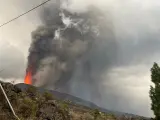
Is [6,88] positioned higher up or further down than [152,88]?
further down

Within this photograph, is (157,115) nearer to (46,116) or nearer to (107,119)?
(107,119)

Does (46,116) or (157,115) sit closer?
(46,116)

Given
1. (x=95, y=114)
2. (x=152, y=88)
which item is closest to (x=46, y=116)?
(x=95, y=114)

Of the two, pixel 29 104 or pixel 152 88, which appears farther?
pixel 152 88

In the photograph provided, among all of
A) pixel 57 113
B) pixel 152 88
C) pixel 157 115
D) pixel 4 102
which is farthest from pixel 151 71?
pixel 4 102

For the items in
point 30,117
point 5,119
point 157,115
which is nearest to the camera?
point 5,119

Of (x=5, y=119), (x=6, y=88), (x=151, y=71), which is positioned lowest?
(x=5, y=119)

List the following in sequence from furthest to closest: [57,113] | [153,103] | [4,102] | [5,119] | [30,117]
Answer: [153,103], [57,113], [30,117], [4,102], [5,119]

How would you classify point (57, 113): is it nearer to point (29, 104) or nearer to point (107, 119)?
point (29, 104)

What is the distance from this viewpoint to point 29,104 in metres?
22.8

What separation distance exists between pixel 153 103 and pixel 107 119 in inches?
1073

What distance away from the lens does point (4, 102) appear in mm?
19844

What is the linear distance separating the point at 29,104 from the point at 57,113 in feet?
9.81

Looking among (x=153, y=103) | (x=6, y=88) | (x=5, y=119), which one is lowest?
(x=5, y=119)
